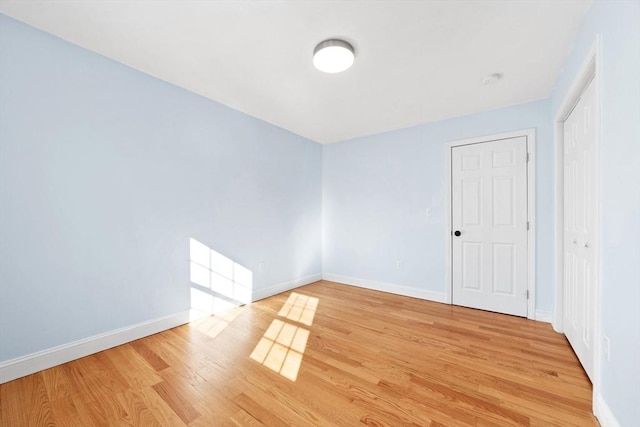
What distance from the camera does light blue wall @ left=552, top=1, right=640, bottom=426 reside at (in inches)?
43.8

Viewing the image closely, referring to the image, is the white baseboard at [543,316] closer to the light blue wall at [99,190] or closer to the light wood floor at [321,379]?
the light wood floor at [321,379]

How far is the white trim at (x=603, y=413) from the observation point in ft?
4.23

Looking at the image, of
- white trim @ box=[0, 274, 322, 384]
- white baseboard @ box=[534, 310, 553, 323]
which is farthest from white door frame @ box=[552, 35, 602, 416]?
white trim @ box=[0, 274, 322, 384]

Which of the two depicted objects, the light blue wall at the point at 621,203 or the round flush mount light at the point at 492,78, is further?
the round flush mount light at the point at 492,78

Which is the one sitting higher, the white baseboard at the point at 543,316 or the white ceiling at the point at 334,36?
the white ceiling at the point at 334,36

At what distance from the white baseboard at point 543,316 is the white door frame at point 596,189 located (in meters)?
0.16

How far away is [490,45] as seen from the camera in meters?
2.03

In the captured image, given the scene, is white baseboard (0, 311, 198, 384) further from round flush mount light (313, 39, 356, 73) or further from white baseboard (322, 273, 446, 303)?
round flush mount light (313, 39, 356, 73)

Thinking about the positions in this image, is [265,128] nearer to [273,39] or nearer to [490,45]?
[273,39]

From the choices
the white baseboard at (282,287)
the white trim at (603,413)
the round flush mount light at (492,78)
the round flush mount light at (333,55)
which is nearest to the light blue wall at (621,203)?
the white trim at (603,413)

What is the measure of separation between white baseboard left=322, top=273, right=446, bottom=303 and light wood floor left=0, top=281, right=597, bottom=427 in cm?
73

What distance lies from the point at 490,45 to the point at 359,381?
2.77 meters

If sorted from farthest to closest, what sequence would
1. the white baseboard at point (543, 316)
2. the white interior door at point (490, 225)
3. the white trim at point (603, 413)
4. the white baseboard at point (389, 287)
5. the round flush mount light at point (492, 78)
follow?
the white baseboard at point (389, 287)
the white interior door at point (490, 225)
the white baseboard at point (543, 316)
the round flush mount light at point (492, 78)
the white trim at point (603, 413)

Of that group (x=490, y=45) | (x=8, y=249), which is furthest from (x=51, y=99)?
(x=490, y=45)
